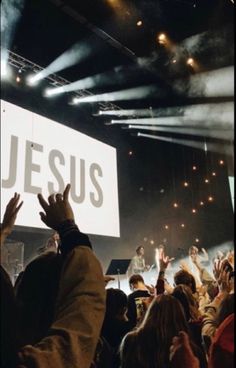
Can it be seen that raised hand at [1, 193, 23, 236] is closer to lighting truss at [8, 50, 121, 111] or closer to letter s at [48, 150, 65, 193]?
letter s at [48, 150, 65, 193]

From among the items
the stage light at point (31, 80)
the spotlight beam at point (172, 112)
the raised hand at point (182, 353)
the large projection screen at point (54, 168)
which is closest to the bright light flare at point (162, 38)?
the spotlight beam at point (172, 112)

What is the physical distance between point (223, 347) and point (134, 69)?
478 centimetres

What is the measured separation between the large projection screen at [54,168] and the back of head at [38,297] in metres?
2.73

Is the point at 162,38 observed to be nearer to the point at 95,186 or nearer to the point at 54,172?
the point at 95,186

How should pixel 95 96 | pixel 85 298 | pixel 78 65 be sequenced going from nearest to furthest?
pixel 85 298, pixel 78 65, pixel 95 96

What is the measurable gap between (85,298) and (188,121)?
18.5 feet

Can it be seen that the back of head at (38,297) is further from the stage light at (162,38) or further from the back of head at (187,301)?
the stage light at (162,38)

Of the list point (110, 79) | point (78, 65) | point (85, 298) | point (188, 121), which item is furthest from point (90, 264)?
point (188, 121)

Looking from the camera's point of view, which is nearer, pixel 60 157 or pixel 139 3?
pixel 139 3

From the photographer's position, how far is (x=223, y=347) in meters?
0.82

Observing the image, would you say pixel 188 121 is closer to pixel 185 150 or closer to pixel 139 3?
pixel 185 150

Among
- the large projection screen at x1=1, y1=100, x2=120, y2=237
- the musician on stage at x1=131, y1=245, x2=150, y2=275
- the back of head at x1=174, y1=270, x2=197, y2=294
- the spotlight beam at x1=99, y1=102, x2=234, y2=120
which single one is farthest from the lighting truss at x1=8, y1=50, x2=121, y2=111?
the back of head at x1=174, y1=270, x2=197, y2=294

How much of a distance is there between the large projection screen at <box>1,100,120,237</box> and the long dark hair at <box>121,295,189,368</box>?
2417 mm

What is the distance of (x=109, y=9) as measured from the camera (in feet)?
12.4
